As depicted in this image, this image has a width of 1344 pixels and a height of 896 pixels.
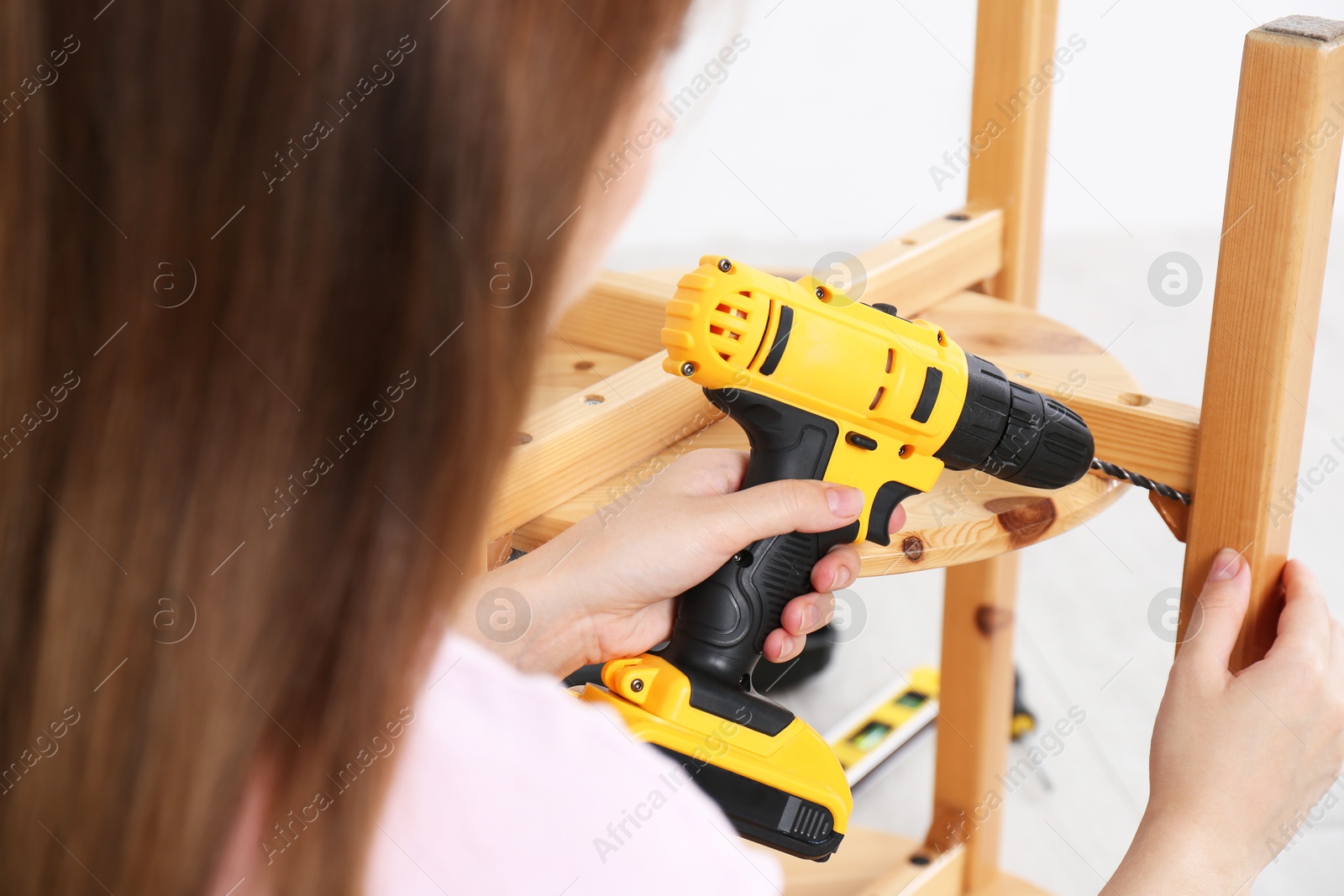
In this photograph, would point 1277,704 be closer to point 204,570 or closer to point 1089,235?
point 204,570

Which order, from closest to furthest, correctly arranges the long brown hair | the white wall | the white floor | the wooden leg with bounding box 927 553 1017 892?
1. the long brown hair
2. the wooden leg with bounding box 927 553 1017 892
3. the white floor
4. the white wall

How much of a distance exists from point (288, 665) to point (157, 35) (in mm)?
172

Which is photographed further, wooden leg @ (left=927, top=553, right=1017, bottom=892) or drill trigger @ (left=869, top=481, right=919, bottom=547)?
wooden leg @ (left=927, top=553, right=1017, bottom=892)

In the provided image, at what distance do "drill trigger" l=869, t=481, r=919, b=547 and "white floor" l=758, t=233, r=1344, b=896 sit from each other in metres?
0.80

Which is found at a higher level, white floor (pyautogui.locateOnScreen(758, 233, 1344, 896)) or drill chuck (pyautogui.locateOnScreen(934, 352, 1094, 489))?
drill chuck (pyautogui.locateOnScreen(934, 352, 1094, 489))

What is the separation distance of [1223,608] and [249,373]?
0.58 metres

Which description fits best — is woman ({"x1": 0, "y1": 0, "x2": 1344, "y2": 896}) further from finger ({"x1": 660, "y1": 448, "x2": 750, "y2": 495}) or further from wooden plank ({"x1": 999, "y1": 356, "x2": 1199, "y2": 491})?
wooden plank ({"x1": 999, "y1": 356, "x2": 1199, "y2": 491})

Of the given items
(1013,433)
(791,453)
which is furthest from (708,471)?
(1013,433)

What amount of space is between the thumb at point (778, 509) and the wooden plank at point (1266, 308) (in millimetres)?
226

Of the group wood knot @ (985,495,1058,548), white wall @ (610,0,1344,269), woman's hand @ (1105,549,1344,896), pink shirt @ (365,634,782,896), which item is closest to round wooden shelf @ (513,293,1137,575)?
wood knot @ (985,495,1058,548)

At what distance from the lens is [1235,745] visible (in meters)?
0.61

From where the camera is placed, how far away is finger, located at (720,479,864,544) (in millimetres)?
626

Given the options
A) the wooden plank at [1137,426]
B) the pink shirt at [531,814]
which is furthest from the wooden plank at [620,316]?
the pink shirt at [531,814]

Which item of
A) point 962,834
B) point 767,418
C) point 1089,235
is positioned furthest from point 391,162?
point 1089,235
